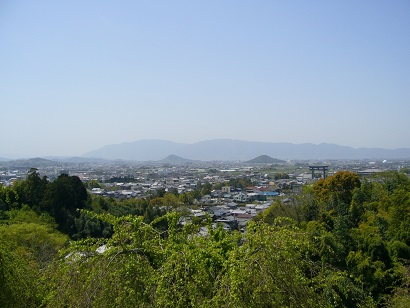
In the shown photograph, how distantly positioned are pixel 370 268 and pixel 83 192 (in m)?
15.2

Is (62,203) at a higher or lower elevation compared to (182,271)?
lower

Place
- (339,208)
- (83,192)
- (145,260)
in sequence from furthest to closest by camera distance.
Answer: (83,192)
(339,208)
(145,260)

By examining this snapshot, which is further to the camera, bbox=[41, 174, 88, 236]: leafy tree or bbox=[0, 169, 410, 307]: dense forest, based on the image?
bbox=[41, 174, 88, 236]: leafy tree

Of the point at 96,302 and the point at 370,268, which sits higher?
the point at 96,302

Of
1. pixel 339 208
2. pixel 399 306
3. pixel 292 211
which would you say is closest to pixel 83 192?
pixel 292 211

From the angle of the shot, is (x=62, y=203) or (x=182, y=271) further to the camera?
(x=62, y=203)

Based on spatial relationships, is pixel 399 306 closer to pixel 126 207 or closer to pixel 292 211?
pixel 292 211

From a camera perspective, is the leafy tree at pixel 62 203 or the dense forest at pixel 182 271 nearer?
the dense forest at pixel 182 271

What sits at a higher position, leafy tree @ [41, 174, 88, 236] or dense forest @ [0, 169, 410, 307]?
dense forest @ [0, 169, 410, 307]

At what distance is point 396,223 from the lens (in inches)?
449

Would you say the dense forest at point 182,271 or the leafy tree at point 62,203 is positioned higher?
the dense forest at point 182,271

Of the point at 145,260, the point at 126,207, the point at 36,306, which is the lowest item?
the point at 126,207

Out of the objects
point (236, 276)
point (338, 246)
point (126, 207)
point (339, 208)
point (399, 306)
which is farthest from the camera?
point (126, 207)

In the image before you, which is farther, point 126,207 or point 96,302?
point 126,207
